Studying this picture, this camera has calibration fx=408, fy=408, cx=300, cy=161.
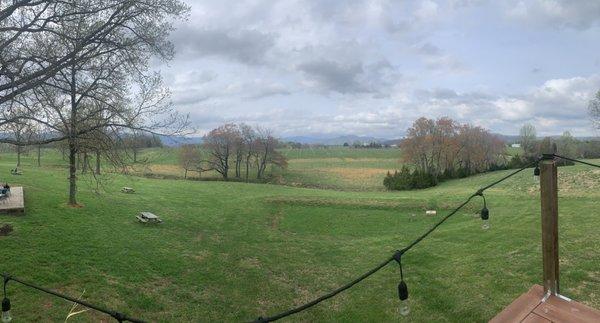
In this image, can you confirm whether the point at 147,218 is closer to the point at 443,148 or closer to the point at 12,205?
the point at 12,205

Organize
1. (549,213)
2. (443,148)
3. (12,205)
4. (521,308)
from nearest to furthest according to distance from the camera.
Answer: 1. (521,308)
2. (549,213)
3. (12,205)
4. (443,148)

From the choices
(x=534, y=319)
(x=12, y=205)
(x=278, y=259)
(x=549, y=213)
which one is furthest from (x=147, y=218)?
(x=534, y=319)

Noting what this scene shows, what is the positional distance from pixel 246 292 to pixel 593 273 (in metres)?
10.6

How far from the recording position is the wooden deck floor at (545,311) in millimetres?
4008

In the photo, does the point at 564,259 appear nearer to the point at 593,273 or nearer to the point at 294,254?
the point at 593,273

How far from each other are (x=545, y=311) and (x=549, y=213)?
1.30 meters

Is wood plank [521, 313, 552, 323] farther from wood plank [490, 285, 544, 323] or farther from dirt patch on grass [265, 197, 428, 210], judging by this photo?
dirt patch on grass [265, 197, 428, 210]

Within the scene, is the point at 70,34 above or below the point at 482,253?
above

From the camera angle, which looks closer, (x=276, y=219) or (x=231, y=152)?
(x=276, y=219)

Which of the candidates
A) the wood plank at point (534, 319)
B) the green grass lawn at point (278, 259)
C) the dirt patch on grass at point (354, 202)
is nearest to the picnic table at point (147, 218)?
the green grass lawn at point (278, 259)

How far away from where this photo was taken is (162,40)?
13344 millimetres

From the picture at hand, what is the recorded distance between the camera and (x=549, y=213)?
197 inches

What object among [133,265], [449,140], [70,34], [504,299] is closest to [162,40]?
[70,34]

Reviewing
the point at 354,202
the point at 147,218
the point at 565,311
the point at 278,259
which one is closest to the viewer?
the point at 565,311
